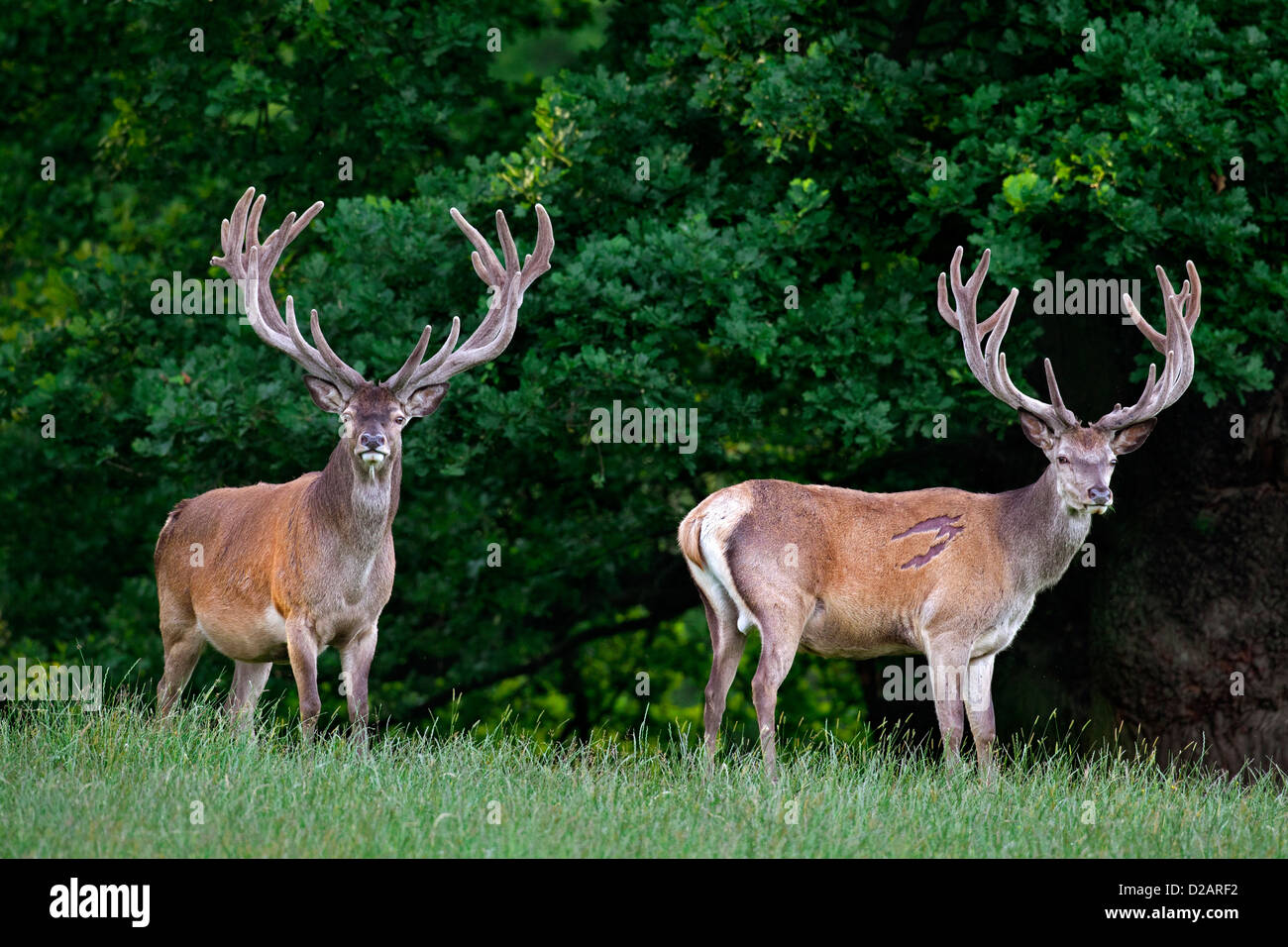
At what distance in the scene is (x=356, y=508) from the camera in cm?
778

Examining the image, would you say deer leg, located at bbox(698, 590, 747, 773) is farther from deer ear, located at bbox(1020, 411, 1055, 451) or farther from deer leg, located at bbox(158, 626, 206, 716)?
deer leg, located at bbox(158, 626, 206, 716)

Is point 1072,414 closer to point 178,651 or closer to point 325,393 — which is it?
point 325,393

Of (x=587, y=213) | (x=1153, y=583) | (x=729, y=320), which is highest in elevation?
(x=587, y=213)

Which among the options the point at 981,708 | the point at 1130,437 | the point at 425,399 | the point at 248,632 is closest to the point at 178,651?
the point at 248,632

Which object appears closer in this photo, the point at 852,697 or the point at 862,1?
the point at 862,1

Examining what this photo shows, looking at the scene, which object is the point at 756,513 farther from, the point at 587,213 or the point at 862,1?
the point at 862,1

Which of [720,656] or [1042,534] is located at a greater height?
[1042,534]

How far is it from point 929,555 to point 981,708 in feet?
2.65

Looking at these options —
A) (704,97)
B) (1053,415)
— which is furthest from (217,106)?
(1053,415)

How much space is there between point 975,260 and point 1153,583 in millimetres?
2221

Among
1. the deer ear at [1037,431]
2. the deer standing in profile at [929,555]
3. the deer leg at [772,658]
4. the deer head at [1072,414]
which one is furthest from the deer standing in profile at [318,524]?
the deer ear at [1037,431]

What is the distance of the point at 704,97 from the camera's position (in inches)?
384

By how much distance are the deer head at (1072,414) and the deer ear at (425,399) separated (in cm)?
265

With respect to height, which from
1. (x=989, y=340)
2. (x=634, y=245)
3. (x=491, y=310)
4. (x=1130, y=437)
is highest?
(x=634, y=245)
